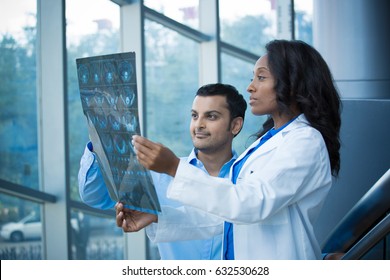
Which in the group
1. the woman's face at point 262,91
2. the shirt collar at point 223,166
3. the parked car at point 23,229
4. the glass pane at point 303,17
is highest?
the glass pane at point 303,17

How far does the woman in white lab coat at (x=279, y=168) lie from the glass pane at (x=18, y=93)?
2.29 meters

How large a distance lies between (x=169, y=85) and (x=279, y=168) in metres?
3.97

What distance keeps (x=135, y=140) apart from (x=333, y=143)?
604 mm

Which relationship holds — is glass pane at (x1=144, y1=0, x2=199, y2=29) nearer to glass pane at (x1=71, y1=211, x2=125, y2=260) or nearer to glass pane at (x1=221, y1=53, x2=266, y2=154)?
glass pane at (x1=221, y1=53, x2=266, y2=154)

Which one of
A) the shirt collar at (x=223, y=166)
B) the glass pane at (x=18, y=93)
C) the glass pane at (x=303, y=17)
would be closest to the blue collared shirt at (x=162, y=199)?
the shirt collar at (x=223, y=166)

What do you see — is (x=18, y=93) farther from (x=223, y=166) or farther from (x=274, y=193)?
(x=274, y=193)

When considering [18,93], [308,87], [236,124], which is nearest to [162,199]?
[236,124]

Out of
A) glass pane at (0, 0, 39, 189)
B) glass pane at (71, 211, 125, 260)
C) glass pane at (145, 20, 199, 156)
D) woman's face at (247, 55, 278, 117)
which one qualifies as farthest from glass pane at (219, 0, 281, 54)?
woman's face at (247, 55, 278, 117)

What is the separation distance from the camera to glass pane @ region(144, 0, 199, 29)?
5.52 m

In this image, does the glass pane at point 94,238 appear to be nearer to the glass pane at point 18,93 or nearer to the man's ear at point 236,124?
the glass pane at point 18,93

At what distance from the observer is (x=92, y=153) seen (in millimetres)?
2141

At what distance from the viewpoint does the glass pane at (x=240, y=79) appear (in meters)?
6.90

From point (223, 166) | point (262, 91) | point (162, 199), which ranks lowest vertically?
point (162, 199)

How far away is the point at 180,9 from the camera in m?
6.00
